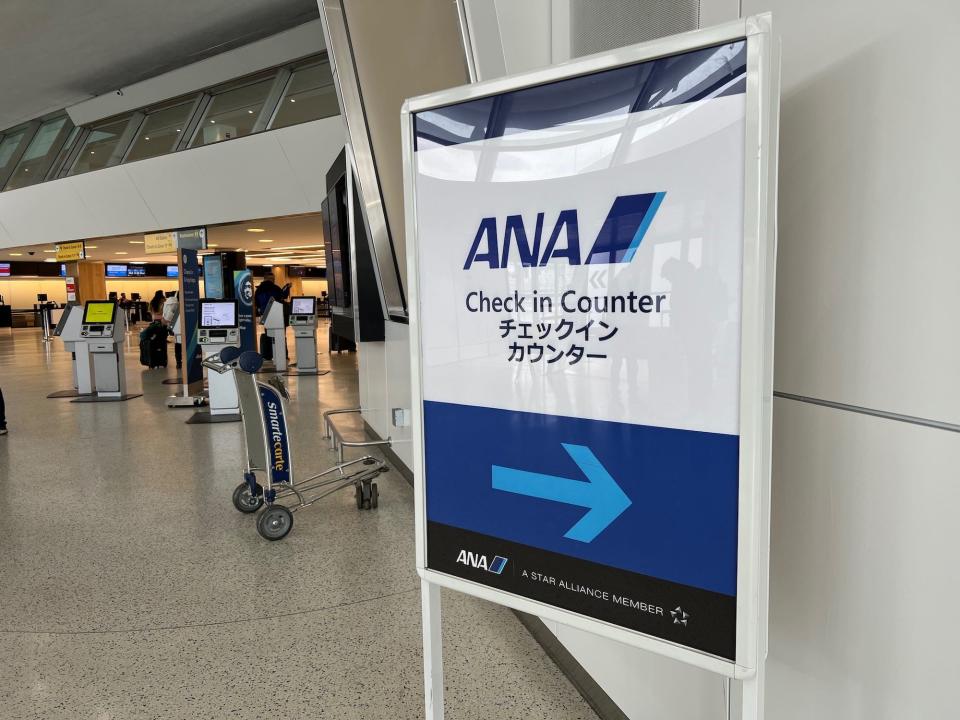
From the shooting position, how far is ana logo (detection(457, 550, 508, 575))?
163 cm

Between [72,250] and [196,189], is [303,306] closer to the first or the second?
→ [196,189]

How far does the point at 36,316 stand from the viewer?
3091 cm

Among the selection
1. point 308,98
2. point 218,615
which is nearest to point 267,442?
point 218,615

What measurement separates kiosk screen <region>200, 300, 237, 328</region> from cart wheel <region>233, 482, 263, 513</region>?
208 inches

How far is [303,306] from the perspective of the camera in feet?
41.7

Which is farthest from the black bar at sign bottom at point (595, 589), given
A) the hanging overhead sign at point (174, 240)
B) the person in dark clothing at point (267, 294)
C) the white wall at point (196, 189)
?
the hanging overhead sign at point (174, 240)

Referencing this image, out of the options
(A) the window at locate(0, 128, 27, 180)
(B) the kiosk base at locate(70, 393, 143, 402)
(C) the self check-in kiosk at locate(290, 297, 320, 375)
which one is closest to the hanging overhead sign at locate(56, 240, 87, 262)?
(A) the window at locate(0, 128, 27, 180)

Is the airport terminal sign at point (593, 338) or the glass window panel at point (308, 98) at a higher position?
the glass window panel at point (308, 98)

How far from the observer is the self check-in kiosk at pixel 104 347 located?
9.79 meters

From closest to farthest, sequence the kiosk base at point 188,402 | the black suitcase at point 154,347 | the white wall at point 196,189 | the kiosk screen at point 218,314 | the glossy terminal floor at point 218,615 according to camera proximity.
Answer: the glossy terminal floor at point 218,615, the kiosk base at point 188,402, the kiosk screen at point 218,314, the white wall at point 196,189, the black suitcase at point 154,347

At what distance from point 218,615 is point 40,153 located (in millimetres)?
19253

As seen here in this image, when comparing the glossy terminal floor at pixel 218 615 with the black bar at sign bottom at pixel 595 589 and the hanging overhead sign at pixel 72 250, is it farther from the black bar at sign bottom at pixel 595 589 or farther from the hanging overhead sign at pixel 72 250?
the hanging overhead sign at pixel 72 250

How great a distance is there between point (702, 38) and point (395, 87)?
2.66 metres

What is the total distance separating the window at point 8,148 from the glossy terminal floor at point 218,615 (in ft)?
56.6
